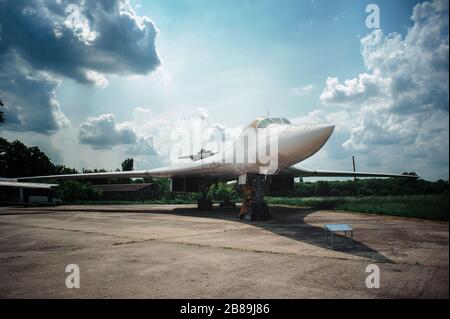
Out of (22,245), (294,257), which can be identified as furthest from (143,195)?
(294,257)

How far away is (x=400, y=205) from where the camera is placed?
6.70 m

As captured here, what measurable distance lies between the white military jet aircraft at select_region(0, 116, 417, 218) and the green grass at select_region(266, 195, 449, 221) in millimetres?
2499

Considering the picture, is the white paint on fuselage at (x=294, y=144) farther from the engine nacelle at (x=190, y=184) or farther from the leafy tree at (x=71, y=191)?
the leafy tree at (x=71, y=191)

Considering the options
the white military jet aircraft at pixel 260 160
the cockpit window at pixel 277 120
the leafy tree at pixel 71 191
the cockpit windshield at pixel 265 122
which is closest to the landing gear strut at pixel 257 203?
the white military jet aircraft at pixel 260 160

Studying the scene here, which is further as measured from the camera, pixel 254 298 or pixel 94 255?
pixel 94 255

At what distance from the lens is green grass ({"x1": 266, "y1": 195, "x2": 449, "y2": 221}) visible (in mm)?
1985

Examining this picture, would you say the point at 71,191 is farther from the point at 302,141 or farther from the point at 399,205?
the point at 399,205

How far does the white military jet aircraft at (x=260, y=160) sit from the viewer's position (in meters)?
7.77

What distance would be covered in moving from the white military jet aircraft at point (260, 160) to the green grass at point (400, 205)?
250cm

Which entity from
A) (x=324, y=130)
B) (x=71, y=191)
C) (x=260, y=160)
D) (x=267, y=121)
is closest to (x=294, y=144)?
(x=324, y=130)

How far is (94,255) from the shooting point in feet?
16.8
